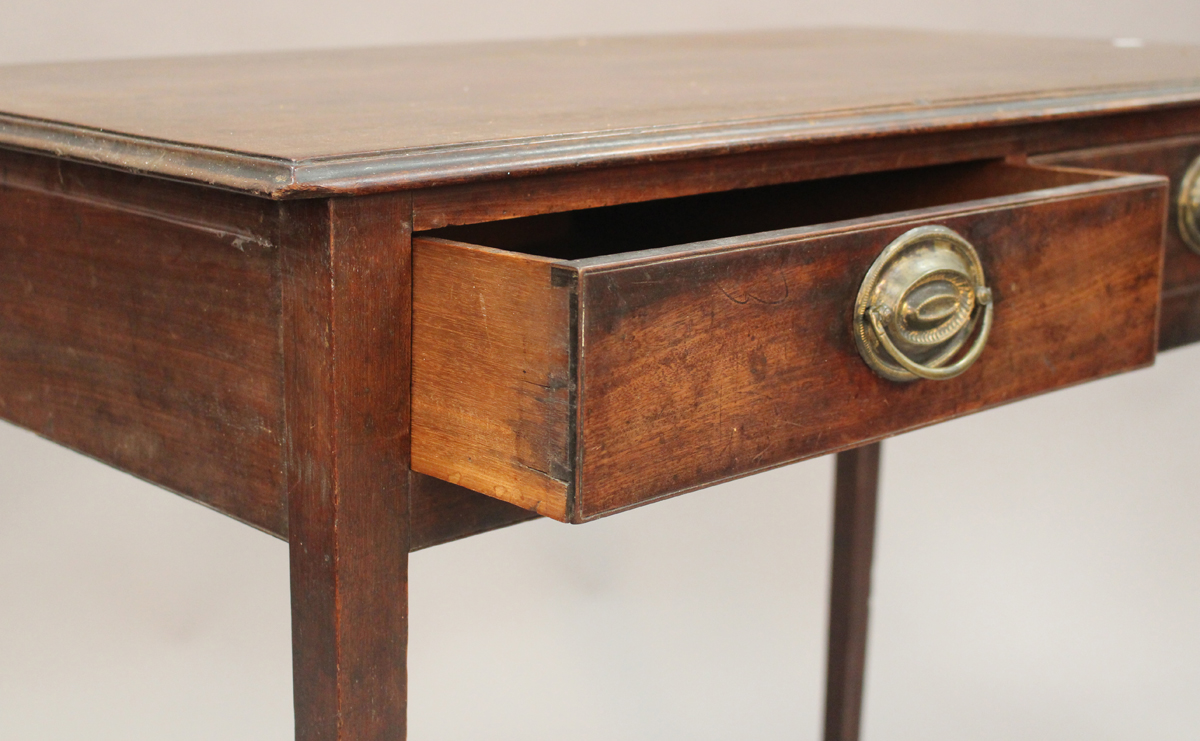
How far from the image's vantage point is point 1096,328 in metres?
1.07

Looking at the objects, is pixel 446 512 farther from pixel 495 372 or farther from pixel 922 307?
pixel 922 307

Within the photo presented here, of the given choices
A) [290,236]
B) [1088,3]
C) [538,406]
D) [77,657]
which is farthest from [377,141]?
[1088,3]

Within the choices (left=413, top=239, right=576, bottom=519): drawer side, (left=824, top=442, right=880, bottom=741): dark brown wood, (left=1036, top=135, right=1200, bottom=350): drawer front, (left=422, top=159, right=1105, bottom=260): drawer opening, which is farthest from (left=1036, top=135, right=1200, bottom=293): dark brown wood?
(left=413, top=239, right=576, bottom=519): drawer side

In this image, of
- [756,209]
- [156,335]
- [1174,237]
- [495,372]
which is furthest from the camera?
[1174,237]

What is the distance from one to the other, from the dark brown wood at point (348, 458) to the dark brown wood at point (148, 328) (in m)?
0.03

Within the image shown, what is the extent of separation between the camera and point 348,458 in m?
0.82

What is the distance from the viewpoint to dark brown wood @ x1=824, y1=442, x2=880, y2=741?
5.96 ft

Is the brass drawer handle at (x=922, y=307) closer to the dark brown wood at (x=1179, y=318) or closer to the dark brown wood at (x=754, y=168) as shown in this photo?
the dark brown wood at (x=754, y=168)

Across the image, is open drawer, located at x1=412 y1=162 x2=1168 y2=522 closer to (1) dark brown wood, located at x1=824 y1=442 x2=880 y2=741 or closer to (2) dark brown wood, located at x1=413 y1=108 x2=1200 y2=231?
(2) dark brown wood, located at x1=413 y1=108 x2=1200 y2=231

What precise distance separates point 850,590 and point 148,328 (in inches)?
43.8

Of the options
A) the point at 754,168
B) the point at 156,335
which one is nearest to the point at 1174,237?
the point at 754,168

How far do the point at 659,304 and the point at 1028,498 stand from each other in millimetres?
1872

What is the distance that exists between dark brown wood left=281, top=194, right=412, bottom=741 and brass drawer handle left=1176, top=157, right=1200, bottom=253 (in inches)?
30.5

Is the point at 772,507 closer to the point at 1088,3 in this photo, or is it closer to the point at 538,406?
the point at 1088,3
